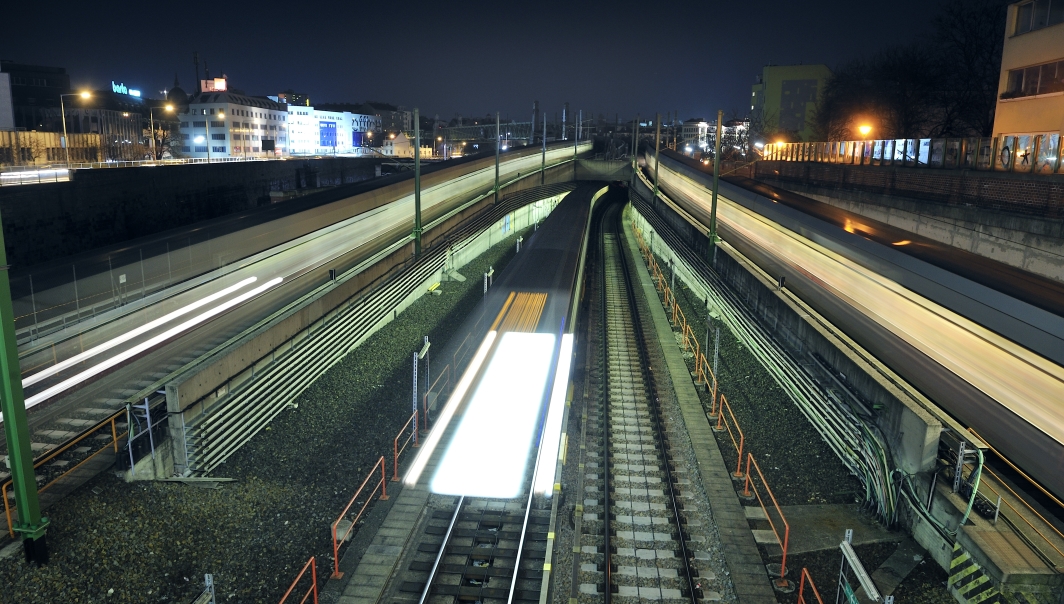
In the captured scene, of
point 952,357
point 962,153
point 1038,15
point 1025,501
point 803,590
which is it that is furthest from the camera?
point 1038,15

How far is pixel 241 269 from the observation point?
739 inches

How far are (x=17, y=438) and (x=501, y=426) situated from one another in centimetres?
699

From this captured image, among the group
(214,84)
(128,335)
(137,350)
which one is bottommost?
(137,350)

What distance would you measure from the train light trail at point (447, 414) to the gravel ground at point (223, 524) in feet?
3.12

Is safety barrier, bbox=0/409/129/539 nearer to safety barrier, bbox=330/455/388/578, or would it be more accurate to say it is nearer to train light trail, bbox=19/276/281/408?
train light trail, bbox=19/276/281/408

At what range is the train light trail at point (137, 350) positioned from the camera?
11398 mm

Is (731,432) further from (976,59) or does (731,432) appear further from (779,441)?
(976,59)

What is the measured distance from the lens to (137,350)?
13570 mm

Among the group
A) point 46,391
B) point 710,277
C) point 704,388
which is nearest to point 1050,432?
point 704,388


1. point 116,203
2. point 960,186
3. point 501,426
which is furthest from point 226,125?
point 501,426

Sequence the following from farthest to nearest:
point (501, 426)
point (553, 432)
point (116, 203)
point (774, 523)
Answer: point (116, 203) < point (501, 426) < point (553, 432) < point (774, 523)

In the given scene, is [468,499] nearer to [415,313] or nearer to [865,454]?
[865,454]

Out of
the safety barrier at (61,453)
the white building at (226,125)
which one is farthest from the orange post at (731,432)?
the white building at (226,125)

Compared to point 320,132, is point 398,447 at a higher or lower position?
lower
